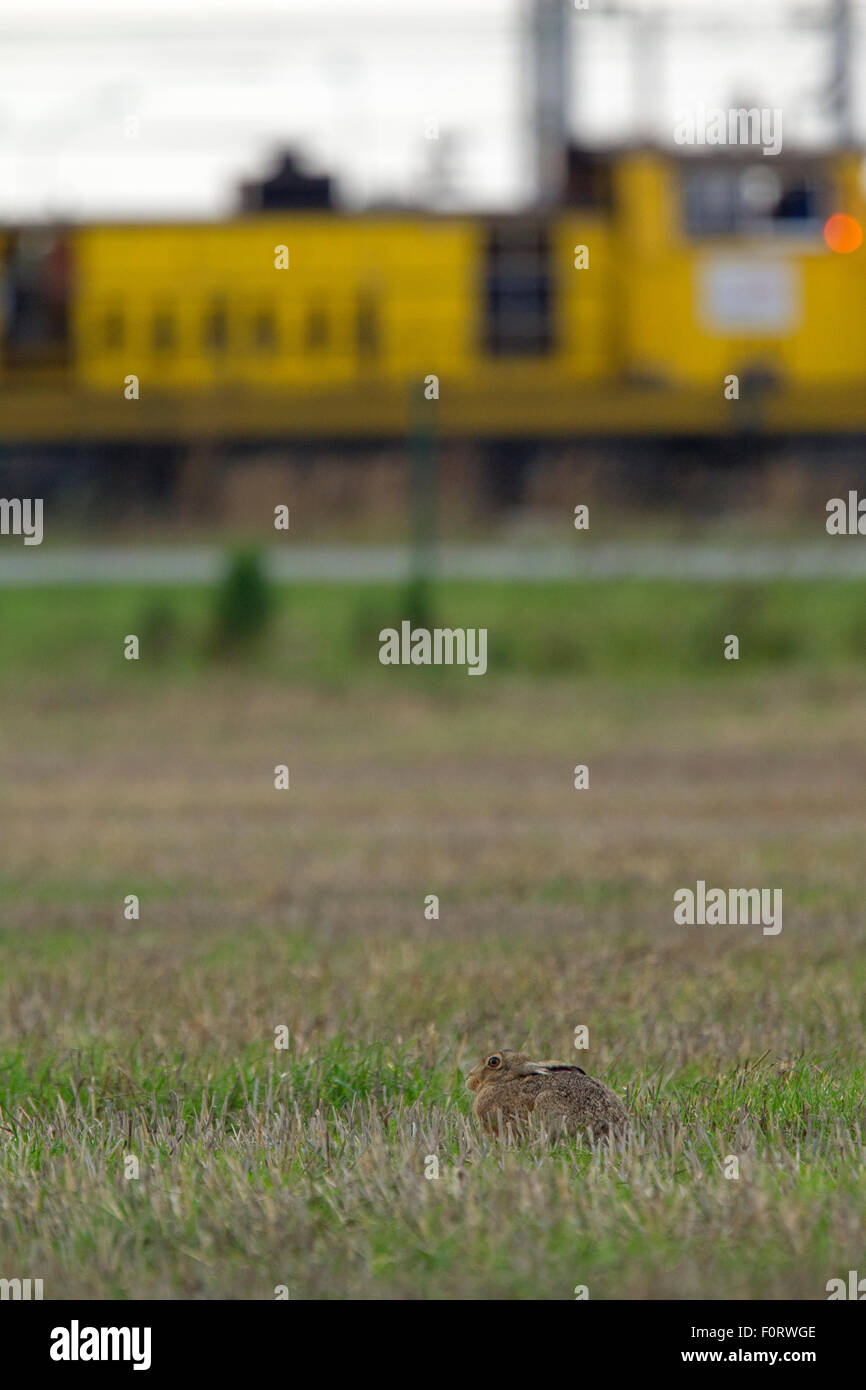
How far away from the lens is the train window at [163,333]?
27.3 metres

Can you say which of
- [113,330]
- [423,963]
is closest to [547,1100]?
[423,963]

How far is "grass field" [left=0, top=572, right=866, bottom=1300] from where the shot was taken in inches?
138

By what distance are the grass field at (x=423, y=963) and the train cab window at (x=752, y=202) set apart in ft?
41.2

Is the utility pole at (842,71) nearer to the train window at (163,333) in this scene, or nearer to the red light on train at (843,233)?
the red light on train at (843,233)

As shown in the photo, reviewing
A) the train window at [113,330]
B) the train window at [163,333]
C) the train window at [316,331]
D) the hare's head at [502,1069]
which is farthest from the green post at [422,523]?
the hare's head at [502,1069]

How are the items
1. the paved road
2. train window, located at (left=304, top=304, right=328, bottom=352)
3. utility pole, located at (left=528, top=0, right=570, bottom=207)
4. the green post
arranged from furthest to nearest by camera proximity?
utility pole, located at (left=528, top=0, right=570, bottom=207) < train window, located at (left=304, top=304, right=328, bottom=352) < the paved road < the green post

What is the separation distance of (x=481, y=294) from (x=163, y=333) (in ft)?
14.3

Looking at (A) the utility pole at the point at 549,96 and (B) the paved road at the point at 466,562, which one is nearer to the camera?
(B) the paved road at the point at 466,562

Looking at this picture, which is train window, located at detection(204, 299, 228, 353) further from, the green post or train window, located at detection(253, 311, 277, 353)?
the green post

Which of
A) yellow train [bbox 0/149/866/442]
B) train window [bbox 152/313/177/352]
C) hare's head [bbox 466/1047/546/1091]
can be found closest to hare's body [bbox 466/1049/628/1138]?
hare's head [bbox 466/1047/546/1091]

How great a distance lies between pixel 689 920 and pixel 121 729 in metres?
7.35

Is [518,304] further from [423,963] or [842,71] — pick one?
[423,963]

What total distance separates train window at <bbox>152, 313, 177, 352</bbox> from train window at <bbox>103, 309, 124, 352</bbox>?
0.45 meters

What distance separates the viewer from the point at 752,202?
2722 cm
